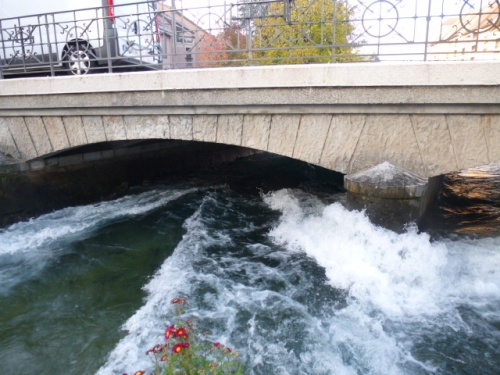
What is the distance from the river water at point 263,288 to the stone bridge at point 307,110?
0.94 metres

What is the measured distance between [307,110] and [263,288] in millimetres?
2115

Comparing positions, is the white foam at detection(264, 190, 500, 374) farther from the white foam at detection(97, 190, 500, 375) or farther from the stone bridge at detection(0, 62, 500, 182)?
the stone bridge at detection(0, 62, 500, 182)

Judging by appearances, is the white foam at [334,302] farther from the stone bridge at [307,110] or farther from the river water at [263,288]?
the stone bridge at [307,110]

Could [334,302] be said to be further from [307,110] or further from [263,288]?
[307,110]

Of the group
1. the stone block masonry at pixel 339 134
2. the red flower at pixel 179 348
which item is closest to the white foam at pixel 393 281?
the stone block masonry at pixel 339 134

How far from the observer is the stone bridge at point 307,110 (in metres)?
4.28

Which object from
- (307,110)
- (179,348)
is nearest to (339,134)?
(307,110)

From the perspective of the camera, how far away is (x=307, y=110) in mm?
4812

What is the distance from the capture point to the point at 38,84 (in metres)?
5.92

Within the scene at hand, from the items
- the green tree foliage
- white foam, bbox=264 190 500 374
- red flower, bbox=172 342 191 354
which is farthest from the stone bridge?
red flower, bbox=172 342 191 354

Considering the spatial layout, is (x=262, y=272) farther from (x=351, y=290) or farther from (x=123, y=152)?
(x=123, y=152)

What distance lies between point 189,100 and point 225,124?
55 centimetres

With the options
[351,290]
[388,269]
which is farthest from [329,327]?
[388,269]

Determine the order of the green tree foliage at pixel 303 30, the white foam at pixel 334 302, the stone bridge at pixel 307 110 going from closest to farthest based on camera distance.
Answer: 1. the white foam at pixel 334 302
2. the stone bridge at pixel 307 110
3. the green tree foliage at pixel 303 30
